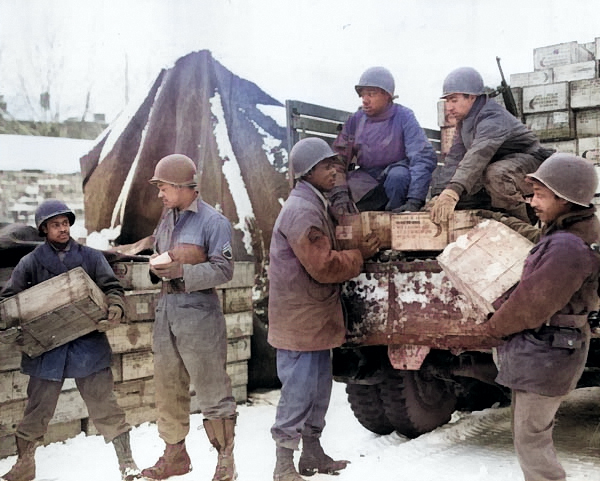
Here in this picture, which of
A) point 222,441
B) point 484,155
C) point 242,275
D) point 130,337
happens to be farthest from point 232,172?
point 222,441

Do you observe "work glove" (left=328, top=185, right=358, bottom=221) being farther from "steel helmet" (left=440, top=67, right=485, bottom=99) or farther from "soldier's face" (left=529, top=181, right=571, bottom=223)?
"soldier's face" (left=529, top=181, right=571, bottom=223)

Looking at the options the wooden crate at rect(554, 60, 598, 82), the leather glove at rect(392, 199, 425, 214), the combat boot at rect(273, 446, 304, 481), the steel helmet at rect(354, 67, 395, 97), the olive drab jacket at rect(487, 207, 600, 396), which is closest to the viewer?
the olive drab jacket at rect(487, 207, 600, 396)

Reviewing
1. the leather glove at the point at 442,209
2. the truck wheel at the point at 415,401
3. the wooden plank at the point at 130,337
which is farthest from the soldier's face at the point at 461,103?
the wooden plank at the point at 130,337

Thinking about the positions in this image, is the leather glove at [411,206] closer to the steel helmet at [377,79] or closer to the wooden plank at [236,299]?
the steel helmet at [377,79]

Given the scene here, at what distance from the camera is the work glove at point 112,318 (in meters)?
3.56

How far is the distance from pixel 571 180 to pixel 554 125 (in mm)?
2939

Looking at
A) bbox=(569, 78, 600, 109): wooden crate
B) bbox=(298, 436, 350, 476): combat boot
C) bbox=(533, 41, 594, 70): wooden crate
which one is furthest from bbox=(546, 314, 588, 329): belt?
bbox=(533, 41, 594, 70): wooden crate

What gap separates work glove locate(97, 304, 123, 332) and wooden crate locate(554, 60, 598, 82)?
3740 mm

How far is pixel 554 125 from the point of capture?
543 centimetres

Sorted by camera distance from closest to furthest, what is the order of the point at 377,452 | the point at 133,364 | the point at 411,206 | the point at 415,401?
the point at 411,206
the point at 377,452
the point at 415,401
the point at 133,364

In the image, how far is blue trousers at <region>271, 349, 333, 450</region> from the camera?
349 cm

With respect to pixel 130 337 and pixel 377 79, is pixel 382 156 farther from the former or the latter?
pixel 130 337

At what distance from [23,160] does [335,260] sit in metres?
2.03

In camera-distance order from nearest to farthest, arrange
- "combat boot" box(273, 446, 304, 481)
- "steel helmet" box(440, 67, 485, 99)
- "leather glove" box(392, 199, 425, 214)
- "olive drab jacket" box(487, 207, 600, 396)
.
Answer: "olive drab jacket" box(487, 207, 600, 396), "combat boot" box(273, 446, 304, 481), "steel helmet" box(440, 67, 485, 99), "leather glove" box(392, 199, 425, 214)
